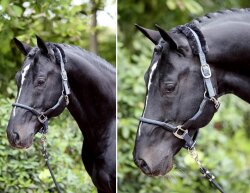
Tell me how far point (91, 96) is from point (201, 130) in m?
1.21

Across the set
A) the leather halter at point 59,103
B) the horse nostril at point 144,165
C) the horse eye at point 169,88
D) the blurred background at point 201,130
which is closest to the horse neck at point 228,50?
the horse eye at point 169,88

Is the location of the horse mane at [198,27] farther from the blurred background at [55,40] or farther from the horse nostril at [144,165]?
the blurred background at [55,40]

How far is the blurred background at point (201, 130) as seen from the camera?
9.05 feet

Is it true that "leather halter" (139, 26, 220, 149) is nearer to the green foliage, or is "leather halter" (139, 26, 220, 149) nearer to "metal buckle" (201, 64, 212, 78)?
"metal buckle" (201, 64, 212, 78)

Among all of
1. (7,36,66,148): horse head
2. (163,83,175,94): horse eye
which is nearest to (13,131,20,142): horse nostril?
(7,36,66,148): horse head

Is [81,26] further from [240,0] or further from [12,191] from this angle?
[240,0]

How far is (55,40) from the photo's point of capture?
7.85ft

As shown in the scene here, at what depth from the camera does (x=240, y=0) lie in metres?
3.07

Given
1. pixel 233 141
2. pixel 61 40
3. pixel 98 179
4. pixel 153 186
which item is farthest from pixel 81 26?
pixel 233 141

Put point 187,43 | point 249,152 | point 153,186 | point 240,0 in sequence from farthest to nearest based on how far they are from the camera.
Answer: point 249,152
point 240,0
point 153,186
point 187,43

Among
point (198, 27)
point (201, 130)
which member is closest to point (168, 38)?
point (198, 27)

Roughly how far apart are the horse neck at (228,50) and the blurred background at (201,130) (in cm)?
108

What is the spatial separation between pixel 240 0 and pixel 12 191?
1.48 metres

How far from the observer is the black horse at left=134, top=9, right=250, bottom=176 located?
153 centimetres
